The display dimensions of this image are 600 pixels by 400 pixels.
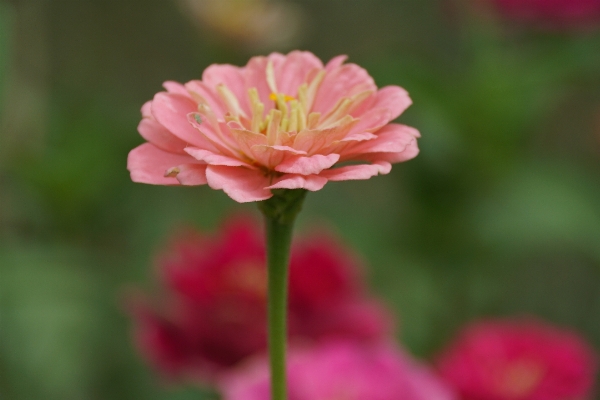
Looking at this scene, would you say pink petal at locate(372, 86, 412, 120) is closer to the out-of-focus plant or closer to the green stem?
the green stem

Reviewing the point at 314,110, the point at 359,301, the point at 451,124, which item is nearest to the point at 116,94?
the point at 451,124

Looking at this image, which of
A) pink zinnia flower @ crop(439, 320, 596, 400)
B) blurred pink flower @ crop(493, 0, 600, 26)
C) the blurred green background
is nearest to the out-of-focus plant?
the blurred green background

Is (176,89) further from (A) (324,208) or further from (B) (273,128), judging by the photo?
(A) (324,208)

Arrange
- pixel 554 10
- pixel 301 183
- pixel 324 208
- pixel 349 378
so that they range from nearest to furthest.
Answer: pixel 301 183, pixel 349 378, pixel 554 10, pixel 324 208

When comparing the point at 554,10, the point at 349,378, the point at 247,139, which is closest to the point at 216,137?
the point at 247,139

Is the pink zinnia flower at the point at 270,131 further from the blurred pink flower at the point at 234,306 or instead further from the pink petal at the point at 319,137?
the blurred pink flower at the point at 234,306
